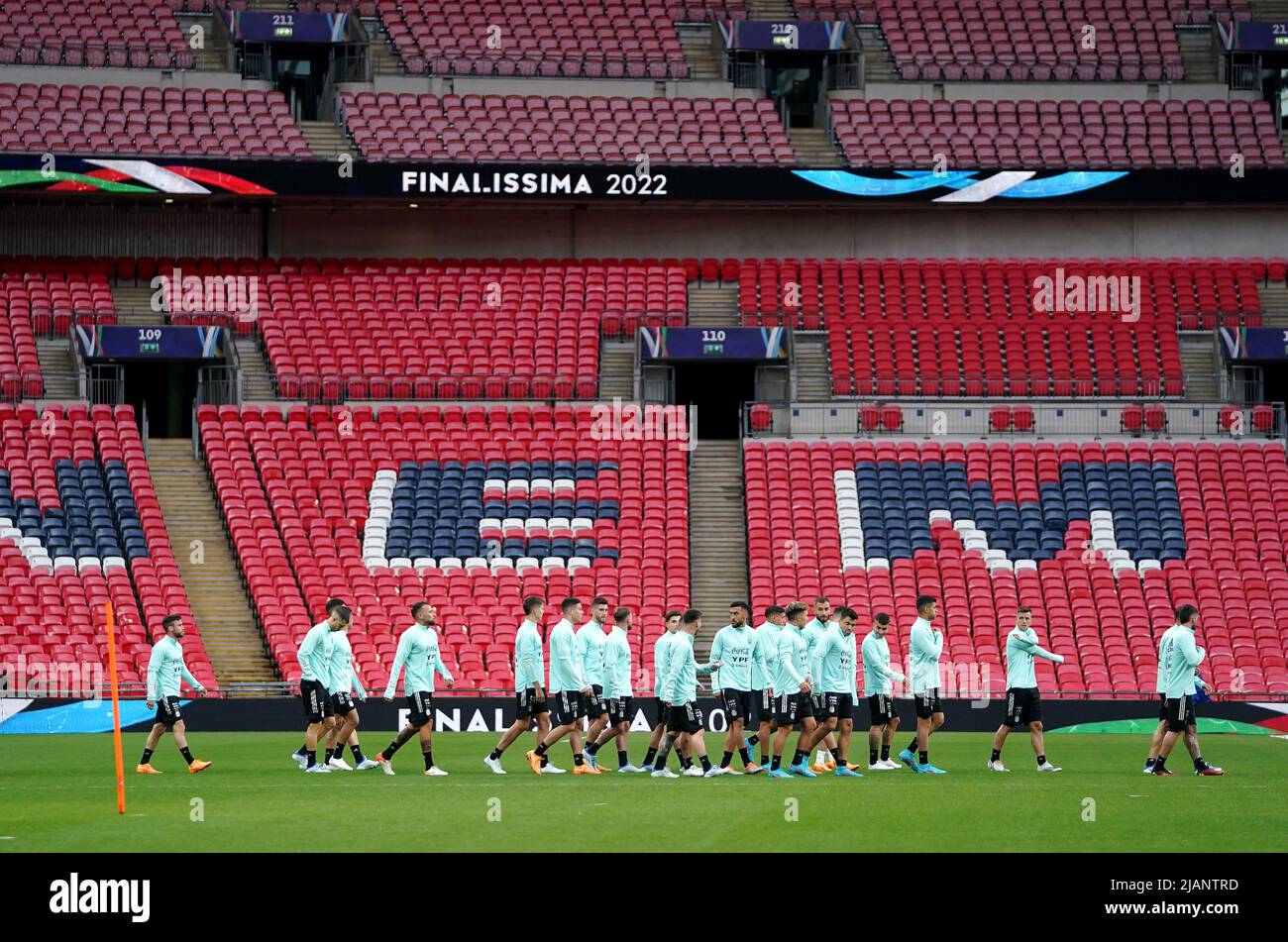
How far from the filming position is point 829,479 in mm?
37969

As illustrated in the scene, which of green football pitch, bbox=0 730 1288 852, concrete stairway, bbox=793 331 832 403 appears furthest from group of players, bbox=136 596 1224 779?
concrete stairway, bbox=793 331 832 403

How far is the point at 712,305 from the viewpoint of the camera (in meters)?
43.2

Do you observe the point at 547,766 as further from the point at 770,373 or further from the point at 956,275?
the point at 956,275

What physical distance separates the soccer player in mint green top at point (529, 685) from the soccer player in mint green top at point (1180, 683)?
7076 mm

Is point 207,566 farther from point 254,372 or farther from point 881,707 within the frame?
point 881,707

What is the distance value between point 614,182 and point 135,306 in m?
11.6

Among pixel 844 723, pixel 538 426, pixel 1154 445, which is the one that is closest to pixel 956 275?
pixel 1154 445

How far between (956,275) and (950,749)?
67.2ft

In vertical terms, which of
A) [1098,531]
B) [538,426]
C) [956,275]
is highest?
[956,275]

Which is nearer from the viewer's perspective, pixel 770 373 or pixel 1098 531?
pixel 1098 531

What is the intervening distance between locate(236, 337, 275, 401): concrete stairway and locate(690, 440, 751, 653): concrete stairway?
968 cm

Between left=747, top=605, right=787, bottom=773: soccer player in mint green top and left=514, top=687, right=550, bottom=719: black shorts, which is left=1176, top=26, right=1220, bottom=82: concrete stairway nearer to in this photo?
left=747, top=605, right=787, bottom=773: soccer player in mint green top

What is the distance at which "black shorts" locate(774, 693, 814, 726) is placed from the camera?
20.7m

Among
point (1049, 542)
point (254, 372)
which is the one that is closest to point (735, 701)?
point (1049, 542)
